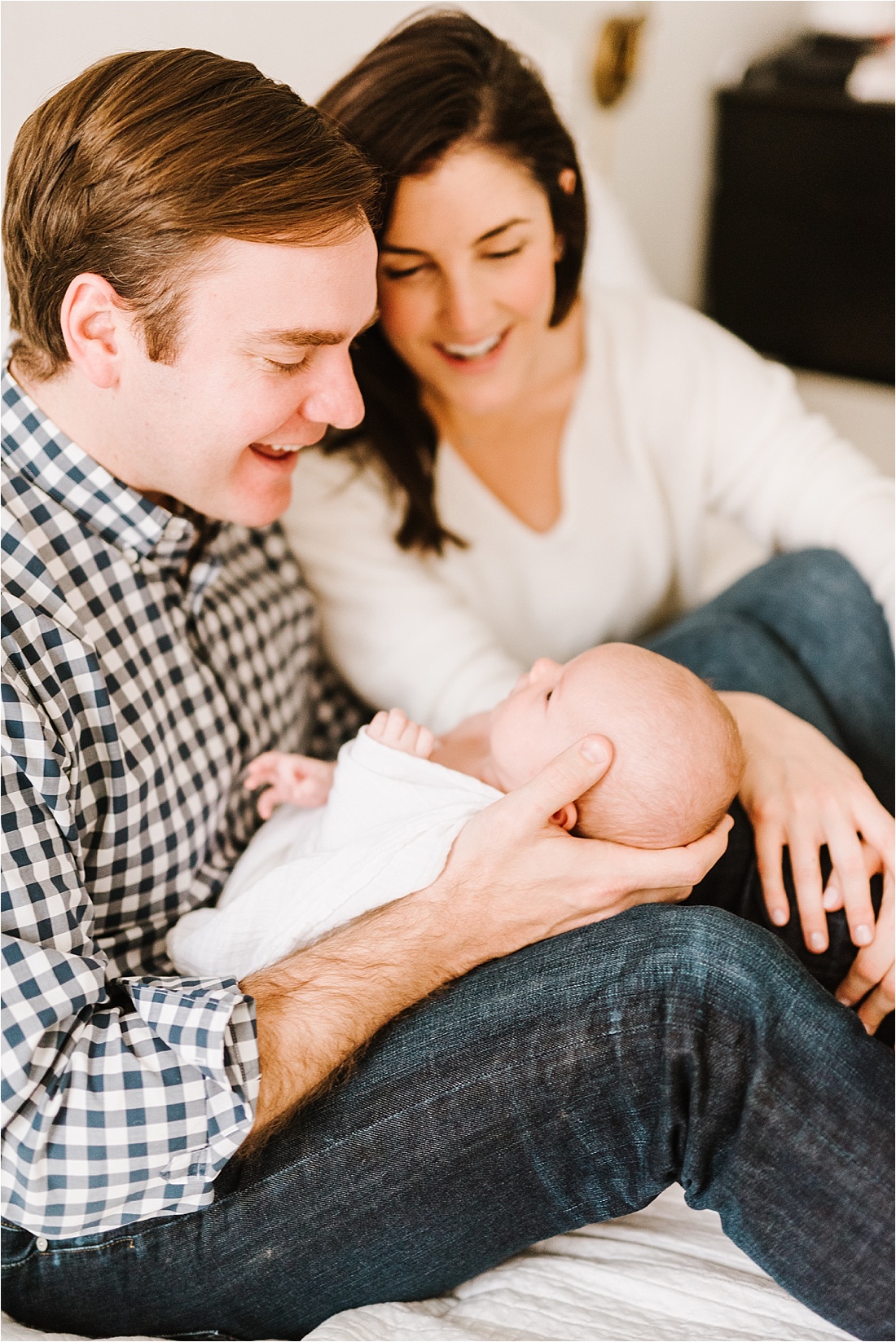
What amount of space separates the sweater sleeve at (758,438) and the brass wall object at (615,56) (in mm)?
903

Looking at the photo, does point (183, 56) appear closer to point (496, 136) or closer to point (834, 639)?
point (496, 136)

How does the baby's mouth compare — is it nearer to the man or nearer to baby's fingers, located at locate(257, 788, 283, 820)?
the man

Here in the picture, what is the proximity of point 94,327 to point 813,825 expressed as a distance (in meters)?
0.81

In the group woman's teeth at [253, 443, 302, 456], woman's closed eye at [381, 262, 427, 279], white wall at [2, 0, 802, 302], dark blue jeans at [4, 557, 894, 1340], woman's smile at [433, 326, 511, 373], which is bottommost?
dark blue jeans at [4, 557, 894, 1340]

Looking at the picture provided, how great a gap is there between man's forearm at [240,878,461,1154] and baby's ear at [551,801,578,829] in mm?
116

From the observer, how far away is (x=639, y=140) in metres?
2.52

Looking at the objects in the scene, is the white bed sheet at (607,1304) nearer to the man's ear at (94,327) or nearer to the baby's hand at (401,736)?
the baby's hand at (401,736)

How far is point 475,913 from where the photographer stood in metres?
1.02

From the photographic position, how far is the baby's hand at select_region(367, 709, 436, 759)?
1.12m

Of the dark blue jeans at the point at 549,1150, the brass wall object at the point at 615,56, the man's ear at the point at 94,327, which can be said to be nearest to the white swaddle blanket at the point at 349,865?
the dark blue jeans at the point at 549,1150

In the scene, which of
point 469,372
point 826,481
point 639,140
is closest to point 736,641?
point 826,481

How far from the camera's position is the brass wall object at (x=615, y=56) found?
2238mm

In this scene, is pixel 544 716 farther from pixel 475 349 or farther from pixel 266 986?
pixel 475 349

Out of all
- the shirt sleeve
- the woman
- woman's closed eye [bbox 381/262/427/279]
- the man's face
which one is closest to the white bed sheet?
the shirt sleeve
